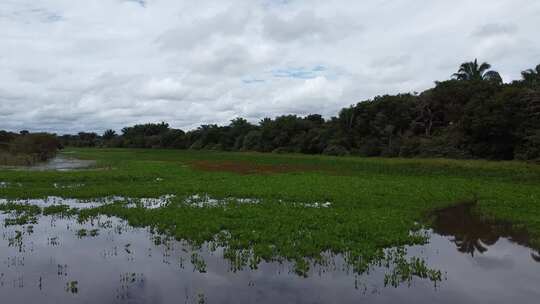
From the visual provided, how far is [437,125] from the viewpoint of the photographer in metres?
65.9

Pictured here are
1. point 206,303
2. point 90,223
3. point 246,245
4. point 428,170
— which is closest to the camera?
point 206,303

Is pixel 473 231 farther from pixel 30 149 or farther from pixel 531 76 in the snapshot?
pixel 30 149

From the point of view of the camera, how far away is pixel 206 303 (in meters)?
8.68

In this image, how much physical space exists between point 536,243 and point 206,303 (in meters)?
10.8

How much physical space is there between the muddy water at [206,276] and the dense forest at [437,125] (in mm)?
34787

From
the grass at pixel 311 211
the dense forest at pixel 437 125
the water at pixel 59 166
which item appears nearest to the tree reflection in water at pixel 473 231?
the grass at pixel 311 211

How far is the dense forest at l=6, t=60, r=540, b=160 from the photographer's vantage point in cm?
4500

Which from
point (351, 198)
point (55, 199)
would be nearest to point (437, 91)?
point (351, 198)

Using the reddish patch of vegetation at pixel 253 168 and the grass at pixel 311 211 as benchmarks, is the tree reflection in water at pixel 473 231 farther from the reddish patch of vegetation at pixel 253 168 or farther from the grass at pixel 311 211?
the reddish patch of vegetation at pixel 253 168

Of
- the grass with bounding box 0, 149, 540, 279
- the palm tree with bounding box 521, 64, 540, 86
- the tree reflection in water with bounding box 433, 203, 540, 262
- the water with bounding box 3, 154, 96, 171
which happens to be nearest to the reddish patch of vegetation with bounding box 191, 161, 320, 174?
the grass with bounding box 0, 149, 540, 279

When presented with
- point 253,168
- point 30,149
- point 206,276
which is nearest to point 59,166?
point 30,149

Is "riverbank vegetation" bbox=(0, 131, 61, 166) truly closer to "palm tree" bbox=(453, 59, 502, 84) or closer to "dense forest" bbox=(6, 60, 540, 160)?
"dense forest" bbox=(6, 60, 540, 160)

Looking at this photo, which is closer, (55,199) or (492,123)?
(55,199)

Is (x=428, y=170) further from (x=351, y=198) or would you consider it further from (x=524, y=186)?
(x=351, y=198)
